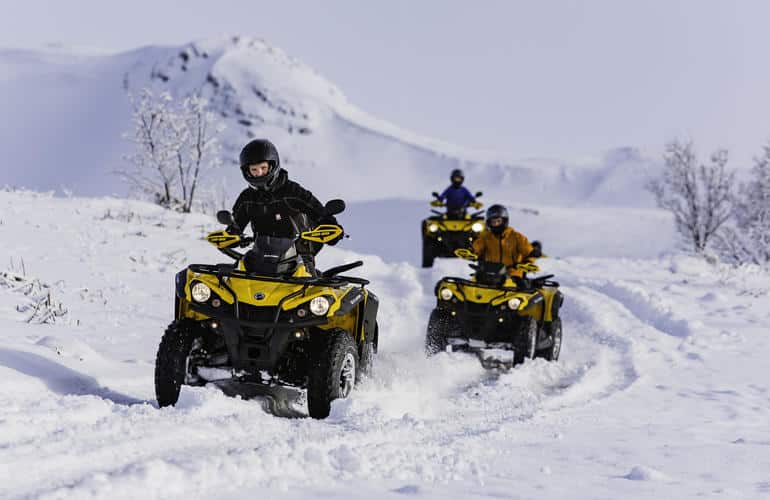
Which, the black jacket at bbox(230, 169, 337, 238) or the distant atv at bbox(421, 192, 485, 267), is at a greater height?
the black jacket at bbox(230, 169, 337, 238)

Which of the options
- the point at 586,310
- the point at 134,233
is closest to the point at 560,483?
the point at 586,310

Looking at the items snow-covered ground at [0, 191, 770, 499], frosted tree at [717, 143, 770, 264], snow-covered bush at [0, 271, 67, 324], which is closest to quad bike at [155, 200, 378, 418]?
snow-covered ground at [0, 191, 770, 499]

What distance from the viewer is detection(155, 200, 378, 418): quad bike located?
560cm

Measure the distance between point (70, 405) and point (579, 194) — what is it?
111009 millimetres

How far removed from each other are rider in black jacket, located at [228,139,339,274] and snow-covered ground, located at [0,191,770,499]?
137 centimetres

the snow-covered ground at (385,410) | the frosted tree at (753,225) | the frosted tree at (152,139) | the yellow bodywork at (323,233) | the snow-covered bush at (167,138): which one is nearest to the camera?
the snow-covered ground at (385,410)

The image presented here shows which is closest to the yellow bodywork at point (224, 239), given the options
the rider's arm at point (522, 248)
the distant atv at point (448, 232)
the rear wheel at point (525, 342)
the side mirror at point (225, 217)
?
the side mirror at point (225, 217)

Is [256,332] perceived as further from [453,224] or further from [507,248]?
[453,224]

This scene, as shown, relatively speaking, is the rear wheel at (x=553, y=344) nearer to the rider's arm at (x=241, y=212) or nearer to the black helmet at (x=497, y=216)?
the black helmet at (x=497, y=216)

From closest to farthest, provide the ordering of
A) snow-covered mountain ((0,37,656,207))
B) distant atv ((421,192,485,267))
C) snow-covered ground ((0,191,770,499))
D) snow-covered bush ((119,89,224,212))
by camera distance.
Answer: snow-covered ground ((0,191,770,499)), distant atv ((421,192,485,267)), snow-covered bush ((119,89,224,212)), snow-covered mountain ((0,37,656,207))

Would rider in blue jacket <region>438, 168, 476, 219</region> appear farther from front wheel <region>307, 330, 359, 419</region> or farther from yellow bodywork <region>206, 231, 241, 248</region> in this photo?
front wheel <region>307, 330, 359, 419</region>

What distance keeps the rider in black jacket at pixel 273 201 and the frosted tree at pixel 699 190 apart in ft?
105

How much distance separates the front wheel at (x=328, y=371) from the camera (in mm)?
5566

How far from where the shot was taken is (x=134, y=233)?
14.8m
